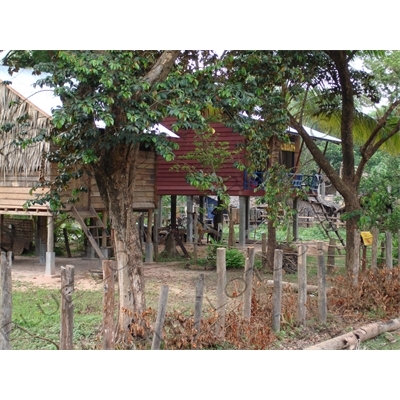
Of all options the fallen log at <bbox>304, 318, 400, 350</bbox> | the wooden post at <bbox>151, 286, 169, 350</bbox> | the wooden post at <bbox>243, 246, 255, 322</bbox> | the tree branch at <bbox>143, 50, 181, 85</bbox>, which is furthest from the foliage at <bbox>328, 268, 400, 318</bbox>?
the tree branch at <bbox>143, 50, 181, 85</bbox>

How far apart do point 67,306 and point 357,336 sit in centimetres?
443

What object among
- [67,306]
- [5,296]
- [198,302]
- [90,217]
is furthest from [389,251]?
[90,217]

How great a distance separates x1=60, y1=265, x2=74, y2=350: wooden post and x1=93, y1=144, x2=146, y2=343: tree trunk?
5.66 ft

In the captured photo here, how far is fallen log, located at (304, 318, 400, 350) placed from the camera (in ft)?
25.8

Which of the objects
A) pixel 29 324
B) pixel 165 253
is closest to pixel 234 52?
pixel 29 324

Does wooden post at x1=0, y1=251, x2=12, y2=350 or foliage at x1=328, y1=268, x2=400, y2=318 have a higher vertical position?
wooden post at x1=0, y1=251, x2=12, y2=350

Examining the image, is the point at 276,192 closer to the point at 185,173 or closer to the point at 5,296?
the point at 5,296

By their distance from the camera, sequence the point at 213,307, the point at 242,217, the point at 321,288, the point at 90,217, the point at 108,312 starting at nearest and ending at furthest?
the point at 108,312, the point at 213,307, the point at 321,288, the point at 90,217, the point at 242,217

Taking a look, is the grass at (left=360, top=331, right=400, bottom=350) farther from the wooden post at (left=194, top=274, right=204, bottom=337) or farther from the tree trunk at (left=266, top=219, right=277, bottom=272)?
the tree trunk at (left=266, top=219, right=277, bottom=272)

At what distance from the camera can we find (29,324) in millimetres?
9672

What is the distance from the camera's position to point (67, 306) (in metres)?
6.14

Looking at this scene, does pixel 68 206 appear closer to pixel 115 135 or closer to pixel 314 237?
pixel 115 135

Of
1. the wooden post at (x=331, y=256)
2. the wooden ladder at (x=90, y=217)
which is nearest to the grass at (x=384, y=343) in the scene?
the wooden post at (x=331, y=256)

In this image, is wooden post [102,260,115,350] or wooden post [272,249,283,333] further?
wooden post [272,249,283,333]
